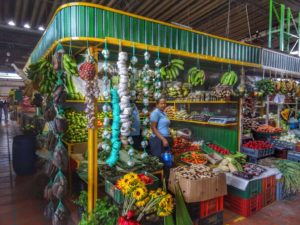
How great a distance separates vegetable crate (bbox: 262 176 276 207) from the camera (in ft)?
11.9

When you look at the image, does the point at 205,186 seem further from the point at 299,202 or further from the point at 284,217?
the point at 299,202

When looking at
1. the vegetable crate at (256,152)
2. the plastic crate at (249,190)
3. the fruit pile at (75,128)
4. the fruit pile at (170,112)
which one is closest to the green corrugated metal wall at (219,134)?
the vegetable crate at (256,152)

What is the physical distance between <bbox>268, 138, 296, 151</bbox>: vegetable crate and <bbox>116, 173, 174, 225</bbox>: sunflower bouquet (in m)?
4.25

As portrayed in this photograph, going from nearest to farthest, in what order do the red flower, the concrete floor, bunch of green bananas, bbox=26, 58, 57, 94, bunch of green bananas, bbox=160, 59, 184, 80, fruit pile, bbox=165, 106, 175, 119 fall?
the red flower, bunch of green bananas, bbox=26, 58, 57, 94, the concrete floor, bunch of green bananas, bbox=160, 59, 184, 80, fruit pile, bbox=165, 106, 175, 119

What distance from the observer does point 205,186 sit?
273 cm

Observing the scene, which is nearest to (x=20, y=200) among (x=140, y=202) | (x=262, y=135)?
(x=140, y=202)

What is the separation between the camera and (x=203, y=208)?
2.79m

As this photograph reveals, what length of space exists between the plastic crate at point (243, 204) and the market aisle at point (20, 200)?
257 centimetres

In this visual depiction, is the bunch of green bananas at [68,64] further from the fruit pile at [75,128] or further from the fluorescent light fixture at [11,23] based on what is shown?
the fluorescent light fixture at [11,23]

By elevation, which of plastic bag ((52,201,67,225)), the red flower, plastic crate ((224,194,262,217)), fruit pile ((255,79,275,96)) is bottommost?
plastic crate ((224,194,262,217))

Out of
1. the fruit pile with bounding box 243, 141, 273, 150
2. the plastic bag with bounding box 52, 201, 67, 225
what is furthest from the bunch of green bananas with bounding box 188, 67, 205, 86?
the plastic bag with bounding box 52, 201, 67, 225

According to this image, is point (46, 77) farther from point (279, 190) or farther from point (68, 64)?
point (279, 190)

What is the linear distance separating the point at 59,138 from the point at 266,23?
799cm

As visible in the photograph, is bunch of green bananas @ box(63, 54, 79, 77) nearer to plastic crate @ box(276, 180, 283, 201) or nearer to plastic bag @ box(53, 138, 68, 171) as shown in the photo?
plastic bag @ box(53, 138, 68, 171)
